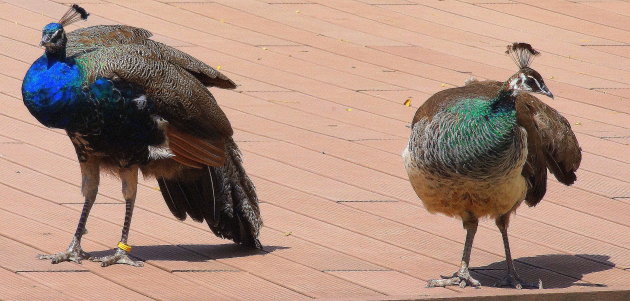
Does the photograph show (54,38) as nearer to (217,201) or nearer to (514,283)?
(217,201)

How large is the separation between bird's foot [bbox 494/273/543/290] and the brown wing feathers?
4.45 ft

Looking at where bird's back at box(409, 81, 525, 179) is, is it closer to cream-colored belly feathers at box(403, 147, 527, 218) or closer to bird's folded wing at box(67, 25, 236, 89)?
cream-colored belly feathers at box(403, 147, 527, 218)

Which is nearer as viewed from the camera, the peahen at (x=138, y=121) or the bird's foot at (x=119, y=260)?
the peahen at (x=138, y=121)

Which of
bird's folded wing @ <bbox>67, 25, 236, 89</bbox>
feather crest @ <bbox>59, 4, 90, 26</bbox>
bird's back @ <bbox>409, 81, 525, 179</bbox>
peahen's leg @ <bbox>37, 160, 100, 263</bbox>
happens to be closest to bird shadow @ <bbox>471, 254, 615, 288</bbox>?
bird's back @ <bbox>409, 81, 525, 179</bbox>

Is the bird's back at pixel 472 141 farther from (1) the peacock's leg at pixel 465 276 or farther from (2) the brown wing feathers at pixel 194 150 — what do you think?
(2) the brown wing feathers at pixel 194 150

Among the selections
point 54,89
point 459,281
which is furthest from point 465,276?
point 54,89

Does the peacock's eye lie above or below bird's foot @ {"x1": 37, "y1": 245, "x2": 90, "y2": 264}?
above

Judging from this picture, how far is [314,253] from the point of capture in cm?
564

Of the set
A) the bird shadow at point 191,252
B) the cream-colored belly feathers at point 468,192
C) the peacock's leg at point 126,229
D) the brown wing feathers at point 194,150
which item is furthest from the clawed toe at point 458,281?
the peacock's leg at point 126,229

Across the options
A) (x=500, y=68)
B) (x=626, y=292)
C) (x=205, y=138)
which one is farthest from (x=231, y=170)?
(x=500, y=68)

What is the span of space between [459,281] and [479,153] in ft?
1.99

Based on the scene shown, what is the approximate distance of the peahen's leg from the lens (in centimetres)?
523

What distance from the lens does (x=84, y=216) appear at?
17.6 feet

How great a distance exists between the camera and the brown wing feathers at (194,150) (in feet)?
17.5
